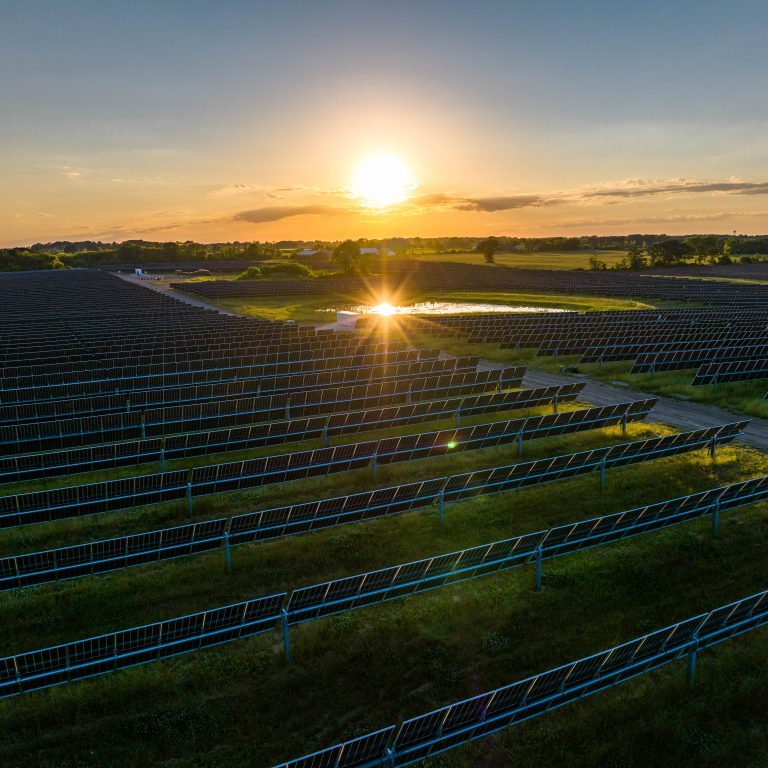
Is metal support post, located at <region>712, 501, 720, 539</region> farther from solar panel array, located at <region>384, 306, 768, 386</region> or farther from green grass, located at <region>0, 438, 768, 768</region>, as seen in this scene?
solar panel array, located at <region>384, 306, 768, 386</region>

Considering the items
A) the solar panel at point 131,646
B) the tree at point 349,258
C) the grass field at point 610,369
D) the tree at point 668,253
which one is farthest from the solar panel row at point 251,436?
the tree at point 668,253

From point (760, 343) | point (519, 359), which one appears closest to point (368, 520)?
point (519, 359)

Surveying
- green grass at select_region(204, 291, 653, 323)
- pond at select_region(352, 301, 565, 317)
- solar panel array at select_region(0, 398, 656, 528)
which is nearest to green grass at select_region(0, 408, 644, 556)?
solar panel array at select_region(0, 398, 656, 528)

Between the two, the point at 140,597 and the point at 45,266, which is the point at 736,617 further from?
the point at 45,266

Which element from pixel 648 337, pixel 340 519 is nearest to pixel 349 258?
pixel 648 337

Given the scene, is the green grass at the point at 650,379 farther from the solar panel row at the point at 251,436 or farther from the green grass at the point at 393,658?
the green grass at the point at 393,658

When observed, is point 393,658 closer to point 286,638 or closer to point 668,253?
point 286,638
